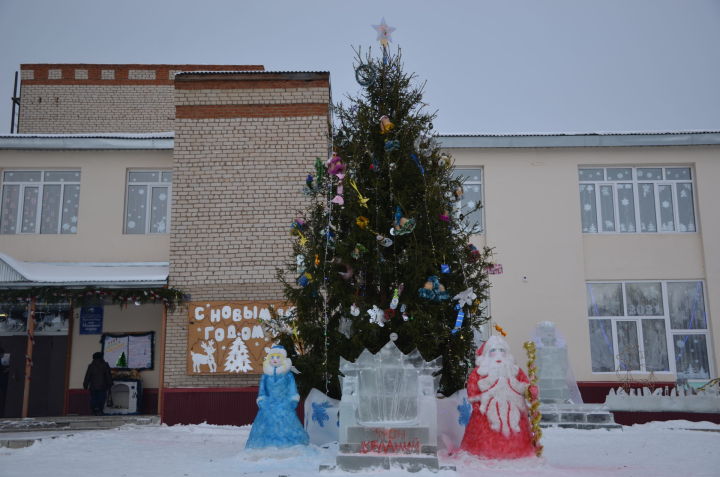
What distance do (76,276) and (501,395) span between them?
27.9 ft

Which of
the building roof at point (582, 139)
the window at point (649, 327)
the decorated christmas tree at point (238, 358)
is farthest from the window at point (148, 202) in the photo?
the window at point (649, 327)

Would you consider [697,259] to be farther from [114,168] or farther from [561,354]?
[114,168]

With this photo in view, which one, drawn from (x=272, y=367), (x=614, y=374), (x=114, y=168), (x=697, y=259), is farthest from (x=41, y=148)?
(x=697, y=259)

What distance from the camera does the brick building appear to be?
39.7ft

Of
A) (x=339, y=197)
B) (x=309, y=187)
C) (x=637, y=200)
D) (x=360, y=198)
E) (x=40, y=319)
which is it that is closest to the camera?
(x=360, y=198)

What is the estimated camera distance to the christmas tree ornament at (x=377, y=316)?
24.5 ft

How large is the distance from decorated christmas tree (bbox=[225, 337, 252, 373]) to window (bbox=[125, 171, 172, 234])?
3.26 meters

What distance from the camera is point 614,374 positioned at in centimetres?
1361

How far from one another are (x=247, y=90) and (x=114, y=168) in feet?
11.4

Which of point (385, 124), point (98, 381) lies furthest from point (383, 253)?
point (98, 381)

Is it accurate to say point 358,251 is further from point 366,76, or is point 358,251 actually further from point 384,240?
point 366,76

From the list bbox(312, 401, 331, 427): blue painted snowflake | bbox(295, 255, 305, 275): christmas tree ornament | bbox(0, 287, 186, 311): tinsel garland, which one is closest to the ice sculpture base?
bbox(312, 401, 331, 427): blue painted snowflake

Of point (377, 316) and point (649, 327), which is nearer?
point (377, 316)

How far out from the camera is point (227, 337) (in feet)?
39.5
